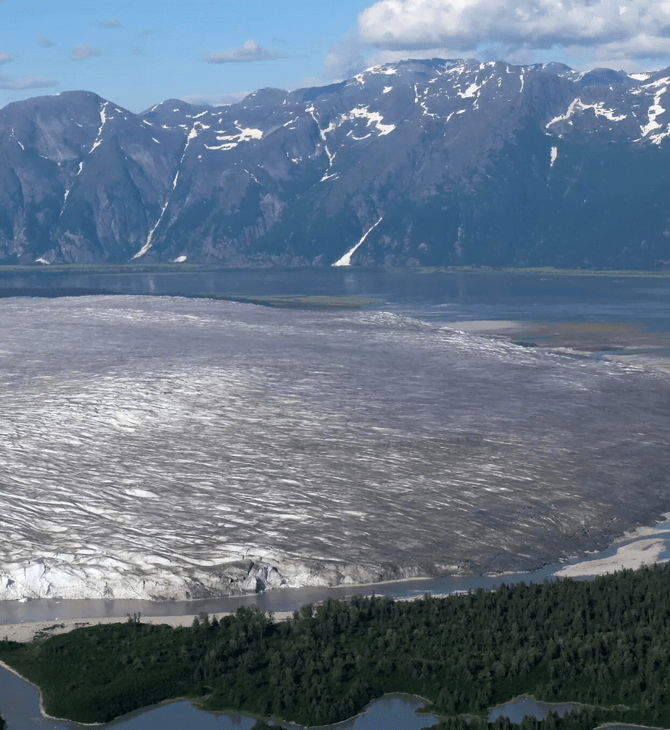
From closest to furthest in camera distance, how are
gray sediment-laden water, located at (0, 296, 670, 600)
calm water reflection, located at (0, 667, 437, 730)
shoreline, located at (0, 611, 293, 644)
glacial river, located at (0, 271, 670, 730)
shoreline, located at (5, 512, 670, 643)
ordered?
calm water reflection, located at (0, 667, 437, 730) < shoreline, located at (0, 611, 293, 644) < shoreline, located at (5, 512, 670, 643) < gray sediment-laden water, located at (0, 296, 670, 600) < glacial river, located at (0, 271, 670, 730)

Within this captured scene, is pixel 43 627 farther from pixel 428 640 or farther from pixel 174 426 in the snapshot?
pixel 174 426

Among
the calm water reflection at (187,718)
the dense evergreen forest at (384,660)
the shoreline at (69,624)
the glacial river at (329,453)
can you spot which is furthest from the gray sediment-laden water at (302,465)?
the calm water reflection at (187,718)

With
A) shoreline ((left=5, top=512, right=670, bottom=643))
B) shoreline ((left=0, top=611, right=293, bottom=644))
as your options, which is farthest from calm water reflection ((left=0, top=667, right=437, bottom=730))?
shoreline ((left=5, top=512, right=670, bottom=643))

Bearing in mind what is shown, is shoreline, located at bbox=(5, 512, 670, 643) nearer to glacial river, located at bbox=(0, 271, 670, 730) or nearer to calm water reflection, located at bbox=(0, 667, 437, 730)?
glacial river, located at bbox=(0, 271, 670, 730)

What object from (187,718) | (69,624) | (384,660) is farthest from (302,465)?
(187,718)

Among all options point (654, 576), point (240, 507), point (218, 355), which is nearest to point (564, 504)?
point (654, 576)

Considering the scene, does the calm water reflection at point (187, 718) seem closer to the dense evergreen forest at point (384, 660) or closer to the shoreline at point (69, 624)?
the dense evergreen forest at point (384, 660)
